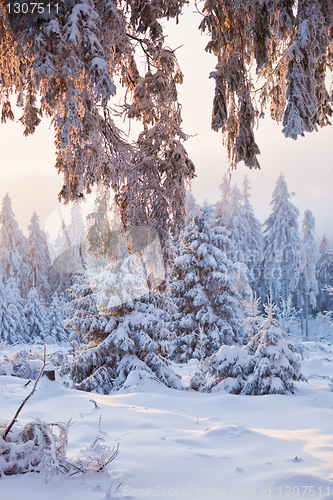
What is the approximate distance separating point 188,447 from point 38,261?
29523mm

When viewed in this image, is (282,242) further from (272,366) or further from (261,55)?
(261,55)

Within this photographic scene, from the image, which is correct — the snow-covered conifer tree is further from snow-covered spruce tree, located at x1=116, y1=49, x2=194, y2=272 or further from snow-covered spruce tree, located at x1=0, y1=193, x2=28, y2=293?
snow-covered spruce tree, located at x1=116, y1=49, x2=194, y2=272

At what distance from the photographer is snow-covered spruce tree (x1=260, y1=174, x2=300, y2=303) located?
3067 centimetres

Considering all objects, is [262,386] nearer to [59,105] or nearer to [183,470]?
[183,470]

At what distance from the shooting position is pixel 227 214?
31.4 meters

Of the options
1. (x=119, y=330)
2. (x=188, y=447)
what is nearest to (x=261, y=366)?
(x=119, y=330)

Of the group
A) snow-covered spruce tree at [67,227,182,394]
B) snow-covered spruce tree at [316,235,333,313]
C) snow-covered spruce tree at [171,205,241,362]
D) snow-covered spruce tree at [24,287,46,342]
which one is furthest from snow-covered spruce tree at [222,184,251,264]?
snow-covered spruce tree at [67,227,182,394]

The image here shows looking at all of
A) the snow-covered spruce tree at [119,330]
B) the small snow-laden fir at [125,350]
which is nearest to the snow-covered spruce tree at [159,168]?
the snow-covered spruce tree at [119,330]

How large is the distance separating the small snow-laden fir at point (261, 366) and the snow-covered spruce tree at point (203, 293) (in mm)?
6132

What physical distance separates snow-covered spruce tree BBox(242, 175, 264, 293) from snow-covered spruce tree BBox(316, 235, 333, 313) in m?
8.40

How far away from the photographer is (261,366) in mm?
8617

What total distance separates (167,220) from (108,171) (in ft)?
3.72

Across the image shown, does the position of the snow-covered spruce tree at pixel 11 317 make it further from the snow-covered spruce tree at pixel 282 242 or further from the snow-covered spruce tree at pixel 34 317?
the snow-covered spruce tree at pixel 282 242

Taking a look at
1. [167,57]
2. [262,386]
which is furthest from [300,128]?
[262,386]
